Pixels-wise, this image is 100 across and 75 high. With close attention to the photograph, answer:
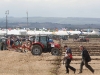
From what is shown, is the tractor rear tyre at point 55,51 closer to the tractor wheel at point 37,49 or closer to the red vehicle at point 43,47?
the red vehicle at point 43,47

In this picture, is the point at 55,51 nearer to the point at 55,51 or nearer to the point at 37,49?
the point at 55,51

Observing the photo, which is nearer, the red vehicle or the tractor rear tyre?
the red vehicle

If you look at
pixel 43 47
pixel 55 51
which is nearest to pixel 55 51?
pixel 55 51

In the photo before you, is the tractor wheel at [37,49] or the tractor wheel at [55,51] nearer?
the tractor wheel at [37,49]

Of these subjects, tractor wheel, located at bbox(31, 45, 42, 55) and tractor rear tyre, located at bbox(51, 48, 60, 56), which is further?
tractor rear tyre, located at bbox(51, 48, 60, 56)

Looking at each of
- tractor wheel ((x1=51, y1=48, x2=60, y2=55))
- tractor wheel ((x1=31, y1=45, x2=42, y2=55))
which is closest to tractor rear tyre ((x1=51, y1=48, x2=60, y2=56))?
tractor wheel ((x1=51, y1=48, x2=60, y2=55))

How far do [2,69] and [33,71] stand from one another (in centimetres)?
206

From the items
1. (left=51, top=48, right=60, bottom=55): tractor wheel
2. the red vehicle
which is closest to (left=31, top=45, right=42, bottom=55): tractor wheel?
the red vehicle

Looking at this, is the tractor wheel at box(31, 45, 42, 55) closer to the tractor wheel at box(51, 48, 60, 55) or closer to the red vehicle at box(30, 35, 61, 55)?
the red vehicle at box(30, 35, 61, 55)

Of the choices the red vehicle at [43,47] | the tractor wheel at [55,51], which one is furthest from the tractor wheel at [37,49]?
the tractor wheel at [55,51]

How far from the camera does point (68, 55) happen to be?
18.5 m

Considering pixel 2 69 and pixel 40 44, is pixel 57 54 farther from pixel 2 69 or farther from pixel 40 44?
pixel 2 69

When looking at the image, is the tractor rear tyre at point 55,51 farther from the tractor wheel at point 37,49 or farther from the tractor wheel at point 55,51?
the tractor wheel at point 37,49

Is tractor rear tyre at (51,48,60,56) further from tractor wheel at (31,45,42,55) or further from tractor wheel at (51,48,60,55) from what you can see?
tractor wheel at (31,45,42,55)
